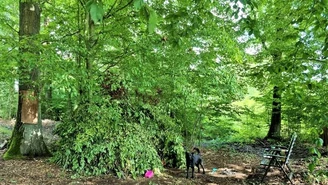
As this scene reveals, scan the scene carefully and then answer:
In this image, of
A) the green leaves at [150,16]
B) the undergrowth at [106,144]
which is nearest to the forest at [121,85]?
the undergrowth at [106,144]

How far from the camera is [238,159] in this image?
664 centimetres

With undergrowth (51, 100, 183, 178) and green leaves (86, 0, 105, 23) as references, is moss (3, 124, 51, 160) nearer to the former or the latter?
undergrowth (51, 100, 183, 178)

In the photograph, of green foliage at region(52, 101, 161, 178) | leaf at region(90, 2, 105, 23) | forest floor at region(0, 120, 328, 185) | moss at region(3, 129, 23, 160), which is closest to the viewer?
leaf at region(90, 2, 105, 23)

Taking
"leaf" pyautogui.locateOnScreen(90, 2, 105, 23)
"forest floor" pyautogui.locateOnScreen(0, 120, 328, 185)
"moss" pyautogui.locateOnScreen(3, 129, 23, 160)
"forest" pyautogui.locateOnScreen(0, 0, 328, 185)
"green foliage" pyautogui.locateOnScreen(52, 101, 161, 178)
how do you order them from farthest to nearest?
"moss" pyautogui.locateOnScreen(3, 129, 23, 160), "green foliage" pyautogui.locateOnScreen(52, 101, 161, 178), "forest floor" pyautogui.locateOnScreen(0, 120, 328, 185), "forest" pyautogui.locateOnScreen(0, 0, 328, 185), "leaf" pyautogui.locateOnScreen(90, 2, 105, 23)

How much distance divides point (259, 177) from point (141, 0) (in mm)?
4574

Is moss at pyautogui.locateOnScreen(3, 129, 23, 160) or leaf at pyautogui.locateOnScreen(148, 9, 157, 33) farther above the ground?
leaf at pyautogui.locateOnScreen(148, 9, 157, 33)

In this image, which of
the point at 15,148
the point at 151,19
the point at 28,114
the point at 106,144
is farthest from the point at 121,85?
the point at 151,19

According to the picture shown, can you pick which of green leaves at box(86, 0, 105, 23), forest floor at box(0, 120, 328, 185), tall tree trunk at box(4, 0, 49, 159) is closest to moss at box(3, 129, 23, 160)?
tall tree trunk at box(4, 0, 49, 159)

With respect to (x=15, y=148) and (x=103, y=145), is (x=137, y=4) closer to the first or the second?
(x=103, y=145)

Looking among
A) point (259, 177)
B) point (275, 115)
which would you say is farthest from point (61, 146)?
point (275, 115)

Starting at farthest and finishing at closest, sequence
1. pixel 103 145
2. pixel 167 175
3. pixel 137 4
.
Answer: pixel 167 175, pixel 103 145, pixel 137 4

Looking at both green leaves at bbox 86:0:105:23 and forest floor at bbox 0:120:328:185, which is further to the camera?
forest floor at bbox 0:120:328:185

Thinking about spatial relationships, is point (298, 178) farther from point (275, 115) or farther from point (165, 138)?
point (275, 115)

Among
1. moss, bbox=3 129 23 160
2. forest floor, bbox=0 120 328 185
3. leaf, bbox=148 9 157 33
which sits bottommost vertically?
forest floor, bbox=0 120 328 185
